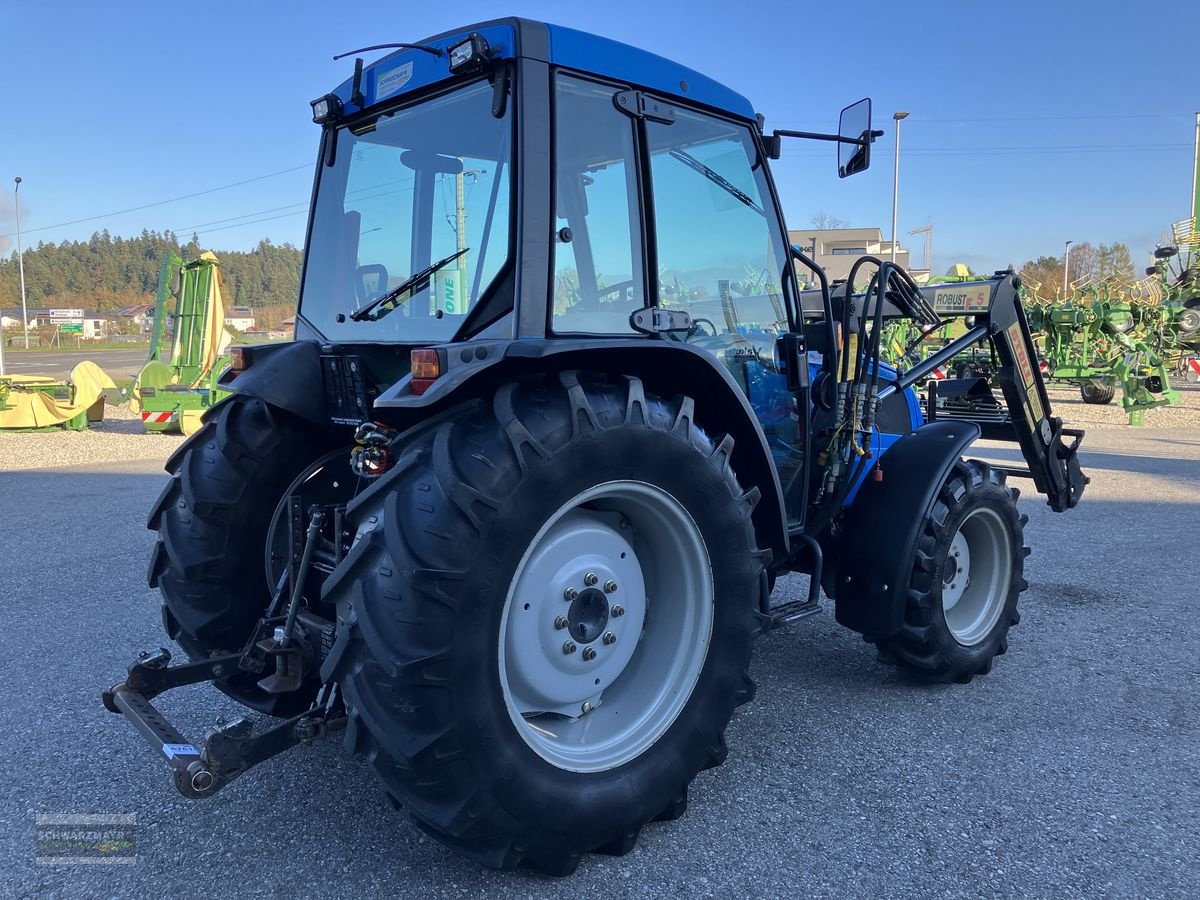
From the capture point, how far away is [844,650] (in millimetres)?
4406

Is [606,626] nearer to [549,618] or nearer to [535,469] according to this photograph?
[549,618]

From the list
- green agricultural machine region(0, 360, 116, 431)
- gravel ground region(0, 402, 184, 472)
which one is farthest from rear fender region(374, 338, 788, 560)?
green agricultural machine region(0, 360, 116, 431)

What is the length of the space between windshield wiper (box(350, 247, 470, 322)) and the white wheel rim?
2.71 metres

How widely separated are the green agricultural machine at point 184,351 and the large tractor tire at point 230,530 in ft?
35.6

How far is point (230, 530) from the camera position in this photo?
10.4 ft

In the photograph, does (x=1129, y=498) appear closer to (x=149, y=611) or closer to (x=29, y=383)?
(x=149, y=611)

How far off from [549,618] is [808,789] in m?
1.20

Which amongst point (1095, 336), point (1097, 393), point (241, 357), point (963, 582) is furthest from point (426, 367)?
point (1097, 393)

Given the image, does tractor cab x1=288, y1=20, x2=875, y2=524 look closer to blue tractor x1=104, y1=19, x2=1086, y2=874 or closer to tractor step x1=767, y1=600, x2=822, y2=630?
blue tractor x1=104, y1=19, x2=1086, y2=874

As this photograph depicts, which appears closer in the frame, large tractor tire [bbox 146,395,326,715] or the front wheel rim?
the front wheel rim

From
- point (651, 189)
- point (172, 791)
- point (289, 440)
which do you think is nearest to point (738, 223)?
point (651, 189)

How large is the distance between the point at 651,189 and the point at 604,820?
2075mm

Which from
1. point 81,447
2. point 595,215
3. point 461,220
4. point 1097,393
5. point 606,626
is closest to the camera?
point 606,626

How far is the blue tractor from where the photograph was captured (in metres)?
2.24
